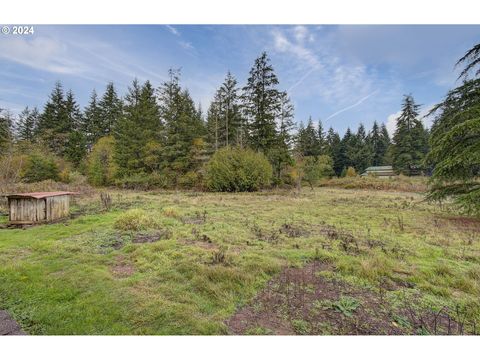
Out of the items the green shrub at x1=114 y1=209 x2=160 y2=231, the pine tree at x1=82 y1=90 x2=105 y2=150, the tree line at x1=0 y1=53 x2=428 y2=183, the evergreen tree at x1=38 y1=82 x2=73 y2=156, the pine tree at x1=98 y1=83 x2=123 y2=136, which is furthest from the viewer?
the pine tree at x1=98 y1=83 x2=123 y2=136

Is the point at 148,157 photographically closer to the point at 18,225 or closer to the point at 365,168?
the point at 18,225

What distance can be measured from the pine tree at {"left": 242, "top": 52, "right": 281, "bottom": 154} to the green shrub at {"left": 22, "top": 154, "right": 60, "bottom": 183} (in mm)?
20691

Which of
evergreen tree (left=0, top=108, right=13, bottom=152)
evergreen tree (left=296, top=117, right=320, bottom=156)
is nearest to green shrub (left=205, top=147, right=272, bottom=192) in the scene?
evergreen tree (left=0, top=108, right=13, bottom=152)

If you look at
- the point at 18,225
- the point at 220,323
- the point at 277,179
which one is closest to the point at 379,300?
the point at 220,323

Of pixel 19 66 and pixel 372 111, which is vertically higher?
A: pixel 19 66

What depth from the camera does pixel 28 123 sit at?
35531 millimetres

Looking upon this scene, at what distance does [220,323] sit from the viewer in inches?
117

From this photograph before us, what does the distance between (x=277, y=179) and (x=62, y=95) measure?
3280 centimetres

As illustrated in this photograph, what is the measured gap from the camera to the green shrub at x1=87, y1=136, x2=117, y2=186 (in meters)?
25.4

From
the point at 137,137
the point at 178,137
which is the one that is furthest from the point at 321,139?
the point at 137,137

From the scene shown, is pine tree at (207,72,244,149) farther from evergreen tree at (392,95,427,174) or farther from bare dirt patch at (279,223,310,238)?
evergreen tree at (392,95,427,174)

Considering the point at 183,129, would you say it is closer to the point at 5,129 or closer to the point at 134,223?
the point at 5,129

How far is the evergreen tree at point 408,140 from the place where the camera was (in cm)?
3625
